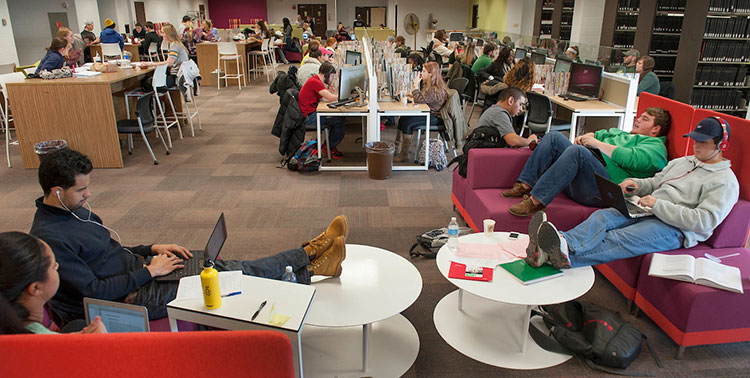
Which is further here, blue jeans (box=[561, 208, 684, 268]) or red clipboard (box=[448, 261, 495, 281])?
blue jeans (box=[561, 208, 684, 268])

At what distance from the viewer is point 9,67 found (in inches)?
344

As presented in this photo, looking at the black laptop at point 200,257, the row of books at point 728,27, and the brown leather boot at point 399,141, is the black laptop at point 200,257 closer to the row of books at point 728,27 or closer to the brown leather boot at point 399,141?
the brown leather boot at point 399,141

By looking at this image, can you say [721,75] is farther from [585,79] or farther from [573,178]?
[573,178]

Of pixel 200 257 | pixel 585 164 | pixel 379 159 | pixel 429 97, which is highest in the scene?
pixel 429 97

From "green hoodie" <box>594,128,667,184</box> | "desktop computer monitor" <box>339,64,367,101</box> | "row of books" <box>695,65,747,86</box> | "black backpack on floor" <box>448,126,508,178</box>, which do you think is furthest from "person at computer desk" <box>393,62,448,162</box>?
"row of books" <box>695,65,747,86</box>

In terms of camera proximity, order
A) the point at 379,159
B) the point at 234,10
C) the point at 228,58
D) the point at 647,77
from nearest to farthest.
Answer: the point at 379,159 < the point at 647,77 < the point at 228,58 < the point at 234,10

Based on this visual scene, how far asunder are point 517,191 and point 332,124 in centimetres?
276

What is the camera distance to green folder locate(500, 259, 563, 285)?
7.95ft

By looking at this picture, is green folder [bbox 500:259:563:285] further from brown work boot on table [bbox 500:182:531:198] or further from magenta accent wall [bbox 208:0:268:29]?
magenta accent wall [bbox 208:0:268:29]

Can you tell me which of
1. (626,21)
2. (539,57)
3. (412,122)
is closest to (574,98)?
(412,122)

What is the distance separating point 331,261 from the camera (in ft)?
8.05

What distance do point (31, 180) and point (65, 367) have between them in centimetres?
476

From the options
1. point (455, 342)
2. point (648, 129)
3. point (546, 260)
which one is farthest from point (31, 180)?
point (648, 129)

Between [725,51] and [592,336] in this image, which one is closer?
[592,336]
